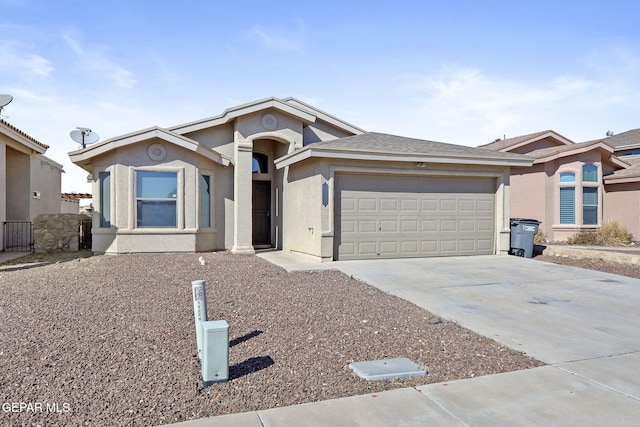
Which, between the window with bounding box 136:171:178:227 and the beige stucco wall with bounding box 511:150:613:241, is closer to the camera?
the window with bounding box 136:171:178:227

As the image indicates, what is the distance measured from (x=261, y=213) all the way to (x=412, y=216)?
582cm

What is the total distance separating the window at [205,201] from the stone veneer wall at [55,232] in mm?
4531

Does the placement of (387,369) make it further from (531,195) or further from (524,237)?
(531,195)

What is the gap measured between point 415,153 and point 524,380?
28.4ft

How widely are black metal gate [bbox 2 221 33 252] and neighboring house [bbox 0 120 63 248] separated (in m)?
0.17

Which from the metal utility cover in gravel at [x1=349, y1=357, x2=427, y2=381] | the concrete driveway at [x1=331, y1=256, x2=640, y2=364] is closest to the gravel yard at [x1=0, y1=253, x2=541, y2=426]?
the metal utility cover in gravel at [x1=349, y1=357, x2=427, y2=381]

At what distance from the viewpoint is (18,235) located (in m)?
16.5

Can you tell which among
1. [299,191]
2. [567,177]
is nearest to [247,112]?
[299,191]

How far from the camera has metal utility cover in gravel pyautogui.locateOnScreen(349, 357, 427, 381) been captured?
423 centimetres

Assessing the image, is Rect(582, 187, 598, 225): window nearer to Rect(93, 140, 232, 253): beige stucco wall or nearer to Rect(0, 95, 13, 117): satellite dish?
Rect(93, 140, 232, 253): beige stucco wall

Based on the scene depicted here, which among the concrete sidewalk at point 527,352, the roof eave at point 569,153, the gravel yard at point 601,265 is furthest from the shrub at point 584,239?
the concrete sidewalk at point 527,352

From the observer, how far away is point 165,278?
909 centimetres

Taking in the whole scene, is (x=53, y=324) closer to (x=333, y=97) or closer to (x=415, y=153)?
(x=415, y=153)

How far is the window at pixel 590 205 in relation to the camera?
56.6 ft
